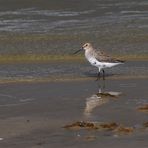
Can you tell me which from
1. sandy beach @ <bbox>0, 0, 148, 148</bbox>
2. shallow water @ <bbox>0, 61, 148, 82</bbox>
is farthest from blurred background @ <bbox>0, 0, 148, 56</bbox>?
shallow water @ <bbox>0, 61, 148, 82</bbox>

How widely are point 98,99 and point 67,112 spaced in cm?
116

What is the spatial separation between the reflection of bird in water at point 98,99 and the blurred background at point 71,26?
14.3 ft

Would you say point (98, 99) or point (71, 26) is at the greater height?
point (71, 26)

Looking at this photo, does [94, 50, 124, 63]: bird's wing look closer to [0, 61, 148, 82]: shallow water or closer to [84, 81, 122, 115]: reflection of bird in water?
[0, 61, 148, 82]: shallow water

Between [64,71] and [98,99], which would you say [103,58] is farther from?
[98,99]

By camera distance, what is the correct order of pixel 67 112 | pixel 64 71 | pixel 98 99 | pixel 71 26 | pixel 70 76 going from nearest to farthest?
pixel 67 112
pixel 98 99
pixel 70 76
pixel 64 71
pixel 71 26

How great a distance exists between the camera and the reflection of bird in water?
10984 millimetres

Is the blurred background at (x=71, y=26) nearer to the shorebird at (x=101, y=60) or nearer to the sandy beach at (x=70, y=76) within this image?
the sandy beach at (x=70, y=76)

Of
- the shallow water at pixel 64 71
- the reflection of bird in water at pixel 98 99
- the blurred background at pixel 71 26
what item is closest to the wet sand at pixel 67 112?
the reflection of bird in water at pixel 98 99

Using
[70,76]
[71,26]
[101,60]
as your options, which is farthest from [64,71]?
[71,26]

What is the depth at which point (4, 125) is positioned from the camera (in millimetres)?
9812

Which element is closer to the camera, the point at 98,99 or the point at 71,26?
the point at 98,99

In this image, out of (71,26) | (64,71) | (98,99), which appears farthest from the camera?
(71,26)

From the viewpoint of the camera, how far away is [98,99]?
1170 centimetres
